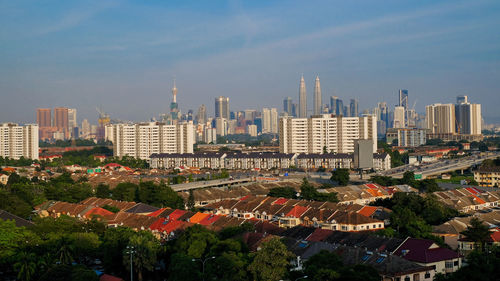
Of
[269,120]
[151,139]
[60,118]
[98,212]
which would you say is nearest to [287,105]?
[269,120]

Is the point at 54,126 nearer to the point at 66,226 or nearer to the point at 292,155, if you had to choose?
the point at 292,155

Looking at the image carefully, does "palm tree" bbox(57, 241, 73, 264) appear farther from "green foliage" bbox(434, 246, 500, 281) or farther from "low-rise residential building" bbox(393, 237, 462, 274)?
"green foliage" bbox(434, 246, 500, 281)

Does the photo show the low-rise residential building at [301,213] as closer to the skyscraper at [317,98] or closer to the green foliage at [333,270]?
the green foliage at [333,270]

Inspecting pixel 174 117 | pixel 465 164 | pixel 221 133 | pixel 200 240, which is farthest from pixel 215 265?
pixel 221 133

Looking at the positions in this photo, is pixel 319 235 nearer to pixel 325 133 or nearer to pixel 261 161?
→ pixel 261 161

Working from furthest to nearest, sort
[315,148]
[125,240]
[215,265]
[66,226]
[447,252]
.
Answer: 1. [315,148]
2. [66,226]
3. [125,240]
4. [447,252]
5. [215,265]
